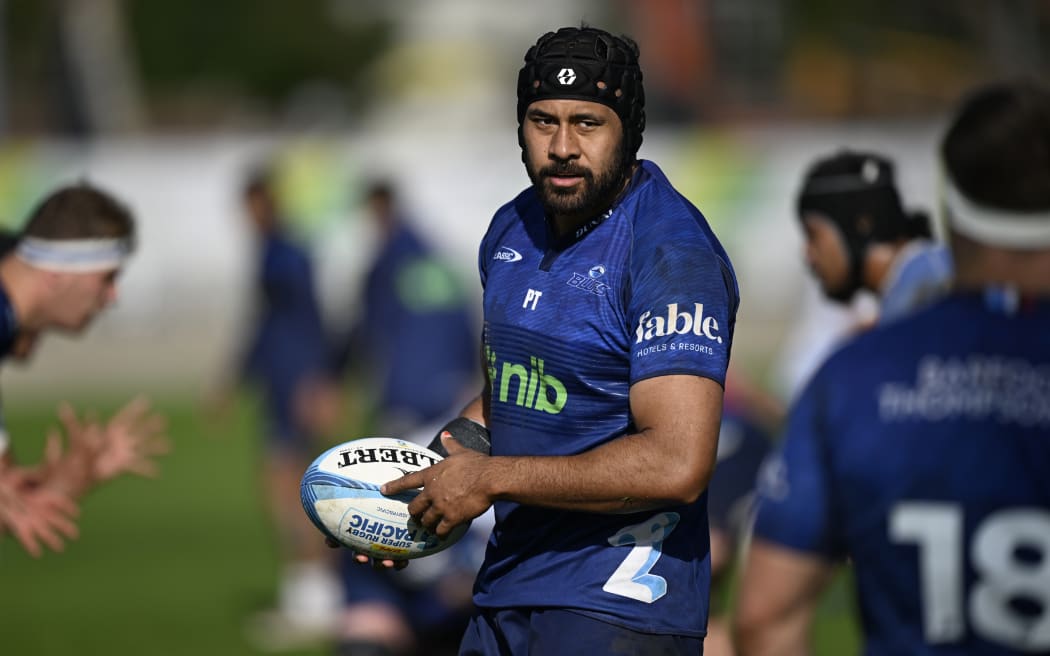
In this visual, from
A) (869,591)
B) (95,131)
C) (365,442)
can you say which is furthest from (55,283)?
(95,131)

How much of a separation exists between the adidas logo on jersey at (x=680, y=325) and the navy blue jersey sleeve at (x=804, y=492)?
80 cm

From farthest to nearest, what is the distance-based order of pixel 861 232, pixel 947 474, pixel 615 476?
pixel 861 232 → pixel 615 476 → pixel 947 474

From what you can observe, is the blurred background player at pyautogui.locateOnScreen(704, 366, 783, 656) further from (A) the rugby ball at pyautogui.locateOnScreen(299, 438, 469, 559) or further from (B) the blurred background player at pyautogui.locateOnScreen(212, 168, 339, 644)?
(B) the blurred background player at pyautogui.locateOnScreen(212, 168, 339, 644)

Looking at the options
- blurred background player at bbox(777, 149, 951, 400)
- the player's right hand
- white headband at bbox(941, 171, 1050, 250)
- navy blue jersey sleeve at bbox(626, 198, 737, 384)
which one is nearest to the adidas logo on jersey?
navy blue jersey sleeve at bbox(626, 198, 737, 384)

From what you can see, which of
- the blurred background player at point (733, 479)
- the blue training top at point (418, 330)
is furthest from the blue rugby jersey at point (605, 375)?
the blue training top at point (418, 330)

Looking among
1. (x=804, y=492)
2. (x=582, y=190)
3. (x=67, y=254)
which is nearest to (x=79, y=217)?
(x=67, y=254)

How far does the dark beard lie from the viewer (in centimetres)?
438

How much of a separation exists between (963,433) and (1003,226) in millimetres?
417

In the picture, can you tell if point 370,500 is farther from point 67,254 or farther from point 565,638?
point 67,254

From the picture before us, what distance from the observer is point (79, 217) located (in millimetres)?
6375

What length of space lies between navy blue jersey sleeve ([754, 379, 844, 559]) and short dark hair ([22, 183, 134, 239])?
12.9 ft

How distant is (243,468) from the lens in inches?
650

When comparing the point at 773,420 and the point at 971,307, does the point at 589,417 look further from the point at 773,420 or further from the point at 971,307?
the point at 773,420

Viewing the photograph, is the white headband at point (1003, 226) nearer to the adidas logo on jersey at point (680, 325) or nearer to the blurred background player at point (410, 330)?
the adidas logo on jersey at point (680, 325)
